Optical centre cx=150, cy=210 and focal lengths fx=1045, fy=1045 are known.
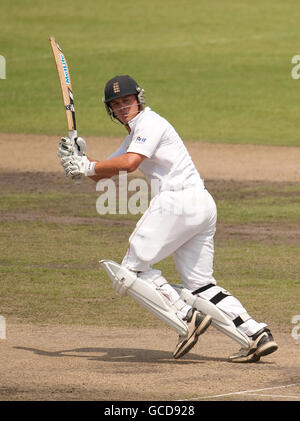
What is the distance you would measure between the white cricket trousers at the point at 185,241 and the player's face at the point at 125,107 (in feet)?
2.30

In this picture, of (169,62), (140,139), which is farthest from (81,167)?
(169,62)

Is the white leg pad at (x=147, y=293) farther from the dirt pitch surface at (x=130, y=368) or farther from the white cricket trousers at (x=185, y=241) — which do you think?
the dirt pitch surface at (x=130, y=368)

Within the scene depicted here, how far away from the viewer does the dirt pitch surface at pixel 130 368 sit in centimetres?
706

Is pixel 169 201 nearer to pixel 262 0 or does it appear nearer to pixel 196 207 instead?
pixel 196 207

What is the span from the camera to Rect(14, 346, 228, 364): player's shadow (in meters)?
8.19

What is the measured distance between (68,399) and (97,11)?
34.5 metres

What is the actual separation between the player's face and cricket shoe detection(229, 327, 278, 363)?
6.47 ft

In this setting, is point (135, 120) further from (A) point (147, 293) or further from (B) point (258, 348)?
(B) point (258, 348)

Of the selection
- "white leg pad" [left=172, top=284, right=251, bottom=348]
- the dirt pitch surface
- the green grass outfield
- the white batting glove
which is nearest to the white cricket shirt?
the white batting glove

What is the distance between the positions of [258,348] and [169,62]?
25653 millimetres

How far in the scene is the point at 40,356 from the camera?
825cm

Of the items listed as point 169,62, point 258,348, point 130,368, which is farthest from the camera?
point 169,62

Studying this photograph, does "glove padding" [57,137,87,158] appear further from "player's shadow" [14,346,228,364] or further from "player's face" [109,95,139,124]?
"player's shadow" [14,346,228,364]

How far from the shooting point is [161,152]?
805 cm
